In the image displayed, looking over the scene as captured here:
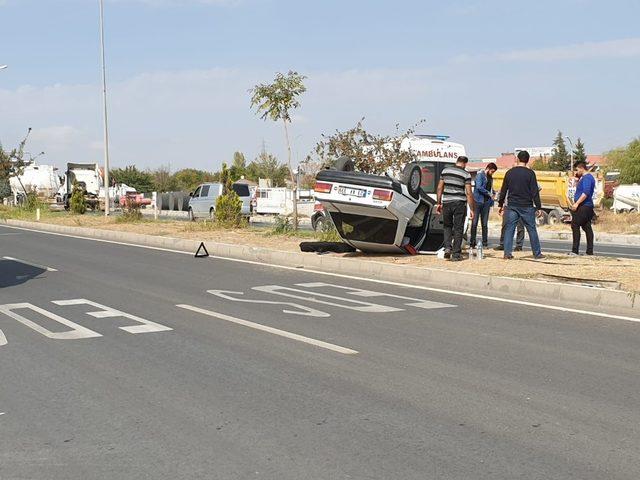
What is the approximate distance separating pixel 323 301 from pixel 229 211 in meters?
14.2

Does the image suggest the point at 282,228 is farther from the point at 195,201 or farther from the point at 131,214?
the point at 195,201

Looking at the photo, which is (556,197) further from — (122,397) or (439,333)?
(122,397)

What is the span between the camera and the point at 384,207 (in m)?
13.1

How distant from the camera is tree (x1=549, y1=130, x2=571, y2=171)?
88.3 m

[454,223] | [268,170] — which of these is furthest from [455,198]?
[268,170]

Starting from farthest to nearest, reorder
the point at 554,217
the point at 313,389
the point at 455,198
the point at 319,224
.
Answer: the point at 554,217 < the point at 319,224 < the point at 455,198 < the point at 313,389

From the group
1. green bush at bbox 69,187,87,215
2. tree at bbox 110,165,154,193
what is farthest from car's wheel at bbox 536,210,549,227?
tree at bbox 110,165,154,193

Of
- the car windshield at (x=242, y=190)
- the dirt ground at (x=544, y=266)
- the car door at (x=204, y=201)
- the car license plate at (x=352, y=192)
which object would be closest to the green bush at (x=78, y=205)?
the car door at (x=204, y=201)

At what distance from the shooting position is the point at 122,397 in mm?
5598

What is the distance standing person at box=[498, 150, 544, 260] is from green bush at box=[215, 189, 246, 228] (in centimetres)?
1208

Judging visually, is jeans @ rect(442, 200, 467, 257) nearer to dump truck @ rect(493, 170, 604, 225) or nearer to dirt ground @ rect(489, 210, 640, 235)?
dirt ground @ rect(489, 210, 640, 235)

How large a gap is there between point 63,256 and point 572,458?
1489cm

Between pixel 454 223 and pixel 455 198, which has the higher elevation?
pixel 455 198

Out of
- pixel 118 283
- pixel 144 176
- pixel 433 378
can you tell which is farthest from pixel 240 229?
pixel 144 176
